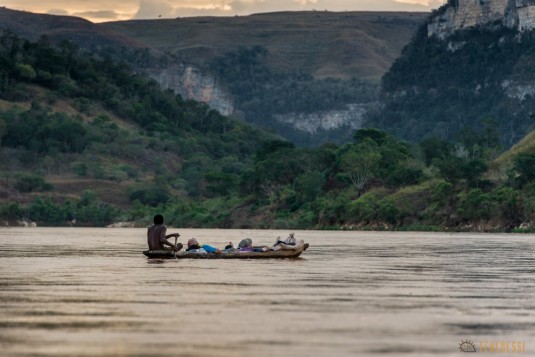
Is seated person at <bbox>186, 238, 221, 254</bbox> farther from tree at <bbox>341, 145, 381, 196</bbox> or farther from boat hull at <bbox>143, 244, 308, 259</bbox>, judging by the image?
tree at <bbox>341, 145, 381, 196</bbox>

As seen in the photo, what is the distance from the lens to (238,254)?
205ft

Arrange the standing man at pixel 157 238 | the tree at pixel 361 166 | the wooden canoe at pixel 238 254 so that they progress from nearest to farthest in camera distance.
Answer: the standing man at pixel 157 238
the wooden canoe at pixel 238 254
the tree at pixel 361 166

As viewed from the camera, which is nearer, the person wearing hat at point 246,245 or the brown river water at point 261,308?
the brown river water at point 261,308

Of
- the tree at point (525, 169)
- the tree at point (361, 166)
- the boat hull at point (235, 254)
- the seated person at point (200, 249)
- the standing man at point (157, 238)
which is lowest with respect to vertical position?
the tree at point (361, 166)

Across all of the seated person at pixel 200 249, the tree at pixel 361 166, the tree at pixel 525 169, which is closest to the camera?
the seated person at pixel 200 249

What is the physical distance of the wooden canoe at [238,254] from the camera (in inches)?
2405

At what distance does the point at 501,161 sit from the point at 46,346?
13910cm

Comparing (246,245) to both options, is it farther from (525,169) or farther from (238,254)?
(525,169)

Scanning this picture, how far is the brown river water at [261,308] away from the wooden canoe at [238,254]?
2179 mm

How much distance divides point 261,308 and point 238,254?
1051 inches

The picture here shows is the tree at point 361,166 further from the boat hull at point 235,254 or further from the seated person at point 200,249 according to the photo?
the seated person at point 200,249

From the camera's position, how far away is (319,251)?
77125 mm

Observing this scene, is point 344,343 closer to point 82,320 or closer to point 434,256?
point 82,320

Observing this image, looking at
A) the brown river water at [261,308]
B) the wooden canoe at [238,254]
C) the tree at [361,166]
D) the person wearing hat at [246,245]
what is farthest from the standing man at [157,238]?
the tree at [361,166]
